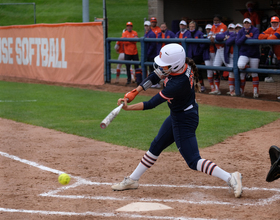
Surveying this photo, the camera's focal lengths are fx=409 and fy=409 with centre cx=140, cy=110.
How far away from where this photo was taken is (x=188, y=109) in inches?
172

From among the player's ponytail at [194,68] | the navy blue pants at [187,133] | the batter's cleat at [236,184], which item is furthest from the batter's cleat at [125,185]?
the player's ponytail at [194,68]

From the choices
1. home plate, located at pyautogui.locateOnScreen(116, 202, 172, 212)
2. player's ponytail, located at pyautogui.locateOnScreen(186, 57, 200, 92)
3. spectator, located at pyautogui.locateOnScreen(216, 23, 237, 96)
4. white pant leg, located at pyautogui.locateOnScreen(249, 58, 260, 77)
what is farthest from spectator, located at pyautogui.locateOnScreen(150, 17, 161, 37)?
home plate, located at pyautogui.locateOnScreen(116, 202, 172, 212)

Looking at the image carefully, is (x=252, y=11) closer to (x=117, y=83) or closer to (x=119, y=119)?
(x=117, y=83)

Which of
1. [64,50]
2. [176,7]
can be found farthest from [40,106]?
[176,7]

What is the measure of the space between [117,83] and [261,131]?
7978 mm

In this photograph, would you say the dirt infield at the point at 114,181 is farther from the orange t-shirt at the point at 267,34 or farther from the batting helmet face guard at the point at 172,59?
the orange t-shirt at the point at 267,34

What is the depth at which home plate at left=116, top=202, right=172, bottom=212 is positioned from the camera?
4.07m

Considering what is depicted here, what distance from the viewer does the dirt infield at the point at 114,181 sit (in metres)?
4.01

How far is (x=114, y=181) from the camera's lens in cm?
504

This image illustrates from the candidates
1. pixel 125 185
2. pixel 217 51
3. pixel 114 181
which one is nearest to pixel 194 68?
pixel 125 185

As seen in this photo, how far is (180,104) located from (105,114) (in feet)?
17.0

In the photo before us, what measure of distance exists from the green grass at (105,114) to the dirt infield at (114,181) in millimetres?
377

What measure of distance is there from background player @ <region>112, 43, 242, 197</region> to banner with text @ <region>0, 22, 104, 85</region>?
413 inches

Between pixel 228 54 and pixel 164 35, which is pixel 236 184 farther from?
pixel 164 35
